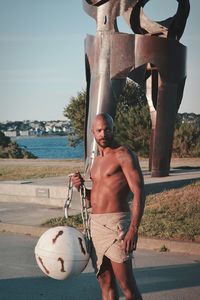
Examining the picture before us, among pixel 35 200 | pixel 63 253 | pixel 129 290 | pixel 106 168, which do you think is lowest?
pixel 35 200

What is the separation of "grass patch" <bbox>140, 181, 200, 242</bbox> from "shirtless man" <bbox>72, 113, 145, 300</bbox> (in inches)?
159

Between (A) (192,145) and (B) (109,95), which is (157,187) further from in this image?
(A) (192,145)

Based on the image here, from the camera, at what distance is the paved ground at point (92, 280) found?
5824 millimetres

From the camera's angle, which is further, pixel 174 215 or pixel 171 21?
pixel 171 21

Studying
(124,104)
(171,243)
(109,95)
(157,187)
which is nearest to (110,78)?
(109,95)

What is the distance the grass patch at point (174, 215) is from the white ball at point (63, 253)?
4179mm

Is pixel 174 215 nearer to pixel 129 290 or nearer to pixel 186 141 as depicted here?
pixel 129 290

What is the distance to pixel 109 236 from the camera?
4.23 m

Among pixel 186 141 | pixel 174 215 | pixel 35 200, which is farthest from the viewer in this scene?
pixel 186 141

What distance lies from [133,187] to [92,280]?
8.57ft

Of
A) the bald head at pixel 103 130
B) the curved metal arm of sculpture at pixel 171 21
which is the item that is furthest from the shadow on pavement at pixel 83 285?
the curved metal arm of sculpture at pixel 171 21

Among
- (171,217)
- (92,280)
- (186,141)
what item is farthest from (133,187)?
(186,141)

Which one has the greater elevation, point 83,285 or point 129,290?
point 129,290

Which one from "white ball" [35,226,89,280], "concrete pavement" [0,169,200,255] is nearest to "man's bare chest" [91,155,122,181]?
"white ball" [35,226,89,280]
